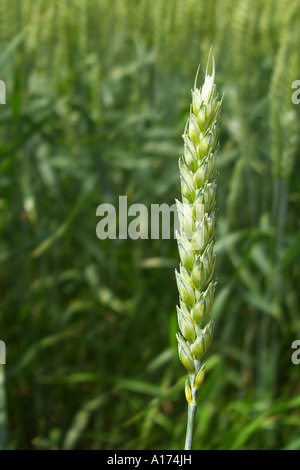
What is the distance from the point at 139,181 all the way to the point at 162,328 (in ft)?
1.35

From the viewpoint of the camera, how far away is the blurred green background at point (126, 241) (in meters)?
1.34

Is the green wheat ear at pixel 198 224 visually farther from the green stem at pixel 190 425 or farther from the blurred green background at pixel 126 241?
the blurred green background at pixel 126 241

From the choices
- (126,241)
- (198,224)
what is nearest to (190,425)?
Answer: (198,224)

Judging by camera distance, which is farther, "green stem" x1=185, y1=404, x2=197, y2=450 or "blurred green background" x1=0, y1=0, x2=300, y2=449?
"blurred green background" x1=0, y1=0, x2=300, y2=449

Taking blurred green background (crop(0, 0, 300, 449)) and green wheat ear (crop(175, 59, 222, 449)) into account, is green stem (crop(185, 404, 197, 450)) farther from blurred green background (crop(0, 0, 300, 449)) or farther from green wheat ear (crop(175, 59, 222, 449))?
blurred green background (crop(0, 0, 300, 449))

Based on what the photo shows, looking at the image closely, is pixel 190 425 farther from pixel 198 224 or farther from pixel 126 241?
pixel 126 241

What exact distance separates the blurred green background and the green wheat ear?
762 mm

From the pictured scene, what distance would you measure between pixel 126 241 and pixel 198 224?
116cm

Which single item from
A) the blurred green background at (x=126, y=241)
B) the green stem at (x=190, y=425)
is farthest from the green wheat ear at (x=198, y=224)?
the blurred green background at (x=126, y=241)

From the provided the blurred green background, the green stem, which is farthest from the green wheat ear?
the blurred green background

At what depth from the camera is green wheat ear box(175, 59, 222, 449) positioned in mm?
474

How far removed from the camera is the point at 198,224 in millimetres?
475
